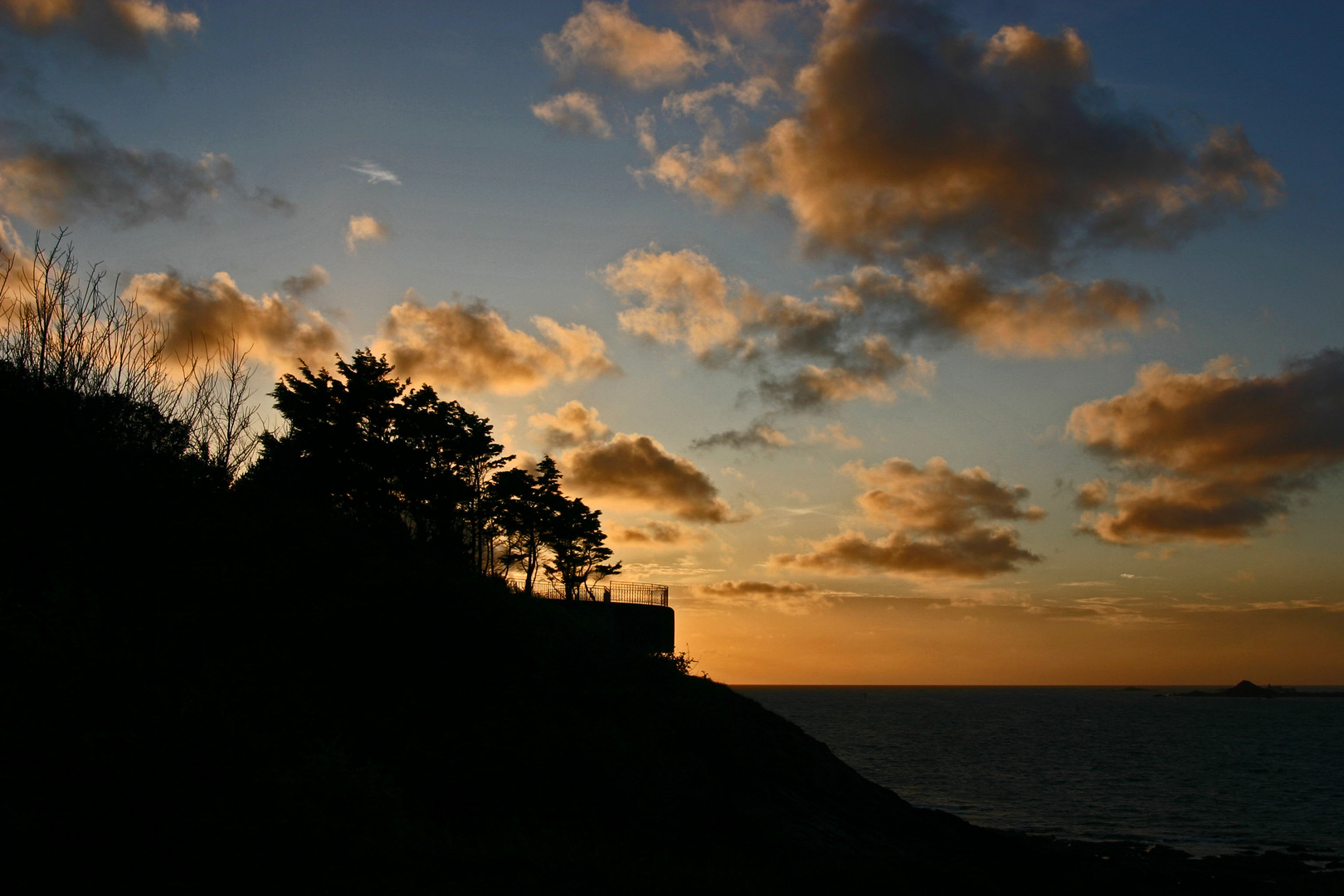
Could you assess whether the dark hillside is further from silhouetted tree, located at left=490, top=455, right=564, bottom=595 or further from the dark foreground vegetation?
silhouetted tree, located at left=490, top=455, right=564, bottom=595

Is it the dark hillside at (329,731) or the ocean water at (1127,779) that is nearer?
the dark hillside at (329,731)

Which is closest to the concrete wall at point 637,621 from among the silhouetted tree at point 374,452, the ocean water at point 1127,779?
the silhouetted tree at point 374,452

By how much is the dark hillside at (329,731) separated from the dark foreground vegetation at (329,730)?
0.05 meters

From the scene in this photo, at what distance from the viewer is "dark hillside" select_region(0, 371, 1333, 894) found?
10.3 meters

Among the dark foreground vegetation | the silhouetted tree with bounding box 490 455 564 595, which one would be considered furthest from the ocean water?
the silhouetted tree with bounding box 490 455 564 595

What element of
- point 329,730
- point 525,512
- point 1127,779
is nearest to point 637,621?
point 525,512

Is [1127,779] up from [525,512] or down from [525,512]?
down

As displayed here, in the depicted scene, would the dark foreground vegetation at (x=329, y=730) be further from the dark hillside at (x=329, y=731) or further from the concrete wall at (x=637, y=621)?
the concrete wall at (x=637, y=621)

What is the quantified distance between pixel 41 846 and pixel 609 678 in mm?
15454

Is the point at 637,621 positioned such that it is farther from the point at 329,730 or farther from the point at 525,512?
the point at 329,730

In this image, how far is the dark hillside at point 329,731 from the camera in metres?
10.3

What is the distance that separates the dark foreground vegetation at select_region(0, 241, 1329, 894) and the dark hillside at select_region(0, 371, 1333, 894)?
5 centimetres

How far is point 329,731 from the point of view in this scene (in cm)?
1527

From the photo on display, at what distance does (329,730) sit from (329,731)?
0.09 ft
